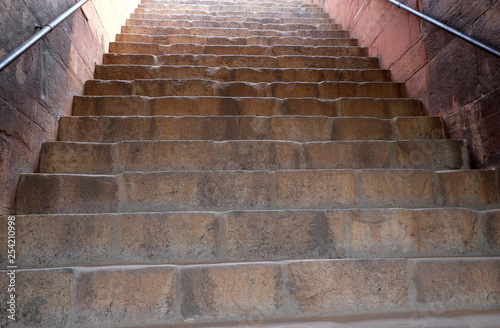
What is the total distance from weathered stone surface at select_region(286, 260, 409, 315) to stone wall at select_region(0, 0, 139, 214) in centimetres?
152

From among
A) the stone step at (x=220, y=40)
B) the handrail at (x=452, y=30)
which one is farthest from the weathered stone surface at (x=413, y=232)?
the stone step at (x=220, y=40)

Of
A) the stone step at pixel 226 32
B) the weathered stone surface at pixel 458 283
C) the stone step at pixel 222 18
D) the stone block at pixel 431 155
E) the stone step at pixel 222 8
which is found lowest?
the weathered stone surface at pixel 458 283

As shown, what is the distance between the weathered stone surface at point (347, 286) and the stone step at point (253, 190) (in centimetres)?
46

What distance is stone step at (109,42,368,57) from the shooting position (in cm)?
412

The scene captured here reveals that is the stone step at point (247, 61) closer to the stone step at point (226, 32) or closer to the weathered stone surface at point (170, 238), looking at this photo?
the stone step at point (226, 32)

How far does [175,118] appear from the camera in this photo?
2.56m

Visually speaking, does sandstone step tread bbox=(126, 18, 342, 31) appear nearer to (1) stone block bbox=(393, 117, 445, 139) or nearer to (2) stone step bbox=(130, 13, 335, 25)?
(2) stone step bbox=(130, 13, 335, 25)

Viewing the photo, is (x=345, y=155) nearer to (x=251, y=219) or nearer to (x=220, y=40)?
(x=251, y=219)

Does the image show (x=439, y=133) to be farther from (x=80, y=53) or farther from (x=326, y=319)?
(x=80, y=53)

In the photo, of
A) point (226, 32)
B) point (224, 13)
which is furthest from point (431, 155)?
point (224, 13)

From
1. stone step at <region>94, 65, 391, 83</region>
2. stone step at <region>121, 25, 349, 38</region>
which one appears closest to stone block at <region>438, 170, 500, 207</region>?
stone step at <region>94, 65, 391, 83</region>

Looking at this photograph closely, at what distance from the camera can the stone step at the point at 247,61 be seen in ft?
12.4

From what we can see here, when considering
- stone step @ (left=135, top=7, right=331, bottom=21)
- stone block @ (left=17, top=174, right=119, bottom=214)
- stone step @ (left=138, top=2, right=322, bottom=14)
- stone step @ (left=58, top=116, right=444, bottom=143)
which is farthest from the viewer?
stone step @ (left=138, top=2, right=322, bottom=14)

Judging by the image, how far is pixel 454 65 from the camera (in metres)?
2.69
